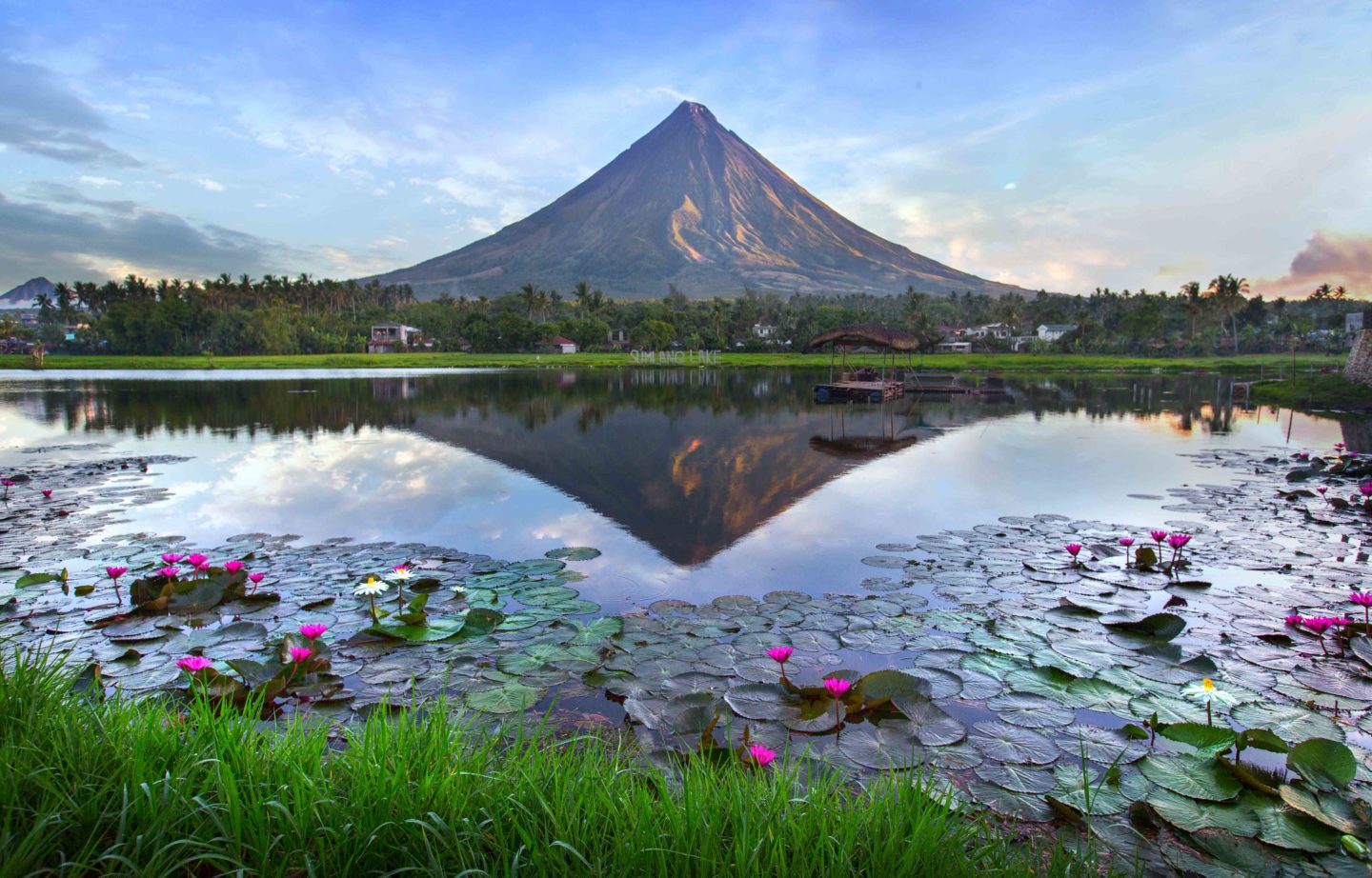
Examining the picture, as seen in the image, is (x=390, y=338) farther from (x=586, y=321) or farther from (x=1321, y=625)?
(x=1321, y=625)

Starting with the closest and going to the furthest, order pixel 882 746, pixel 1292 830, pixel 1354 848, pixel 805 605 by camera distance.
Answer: pixel 1354 848 → pixel 1292 830 → pixel 882 746 → pixel 805 605

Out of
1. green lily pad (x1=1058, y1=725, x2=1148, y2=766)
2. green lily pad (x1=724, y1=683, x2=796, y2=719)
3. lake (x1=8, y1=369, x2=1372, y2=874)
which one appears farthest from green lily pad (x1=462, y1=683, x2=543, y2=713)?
green lily pad (x1=1058, y1=725, x2=1148, y2=766)

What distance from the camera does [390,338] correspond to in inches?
3858

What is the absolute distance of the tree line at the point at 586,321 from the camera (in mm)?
80312

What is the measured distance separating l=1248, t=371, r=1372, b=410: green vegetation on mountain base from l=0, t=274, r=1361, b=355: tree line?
50803 millimetres

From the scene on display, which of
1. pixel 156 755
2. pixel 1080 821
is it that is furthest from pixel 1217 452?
pixel 156 755

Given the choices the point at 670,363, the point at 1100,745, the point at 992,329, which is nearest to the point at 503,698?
the point at 1100,745

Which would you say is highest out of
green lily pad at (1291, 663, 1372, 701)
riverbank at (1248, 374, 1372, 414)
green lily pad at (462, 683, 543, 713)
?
riverbank at (1248, 374, 1372, 414)

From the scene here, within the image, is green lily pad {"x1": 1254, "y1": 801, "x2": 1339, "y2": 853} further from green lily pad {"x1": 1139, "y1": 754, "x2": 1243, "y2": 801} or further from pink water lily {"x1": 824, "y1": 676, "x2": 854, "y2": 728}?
pink water lily {"x1": 824, "y1": 676, "x2": 854, "y2": 728}

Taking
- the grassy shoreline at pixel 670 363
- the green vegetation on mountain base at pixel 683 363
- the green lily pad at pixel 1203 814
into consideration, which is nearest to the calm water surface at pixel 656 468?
the green lily pad at pixel 1203 814

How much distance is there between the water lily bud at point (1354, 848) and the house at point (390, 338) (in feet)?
317

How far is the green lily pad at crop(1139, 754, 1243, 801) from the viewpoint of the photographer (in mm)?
3064

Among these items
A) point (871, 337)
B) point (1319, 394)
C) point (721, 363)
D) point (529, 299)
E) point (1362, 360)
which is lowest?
point (1319, 394)

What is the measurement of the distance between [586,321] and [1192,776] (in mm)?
89887
